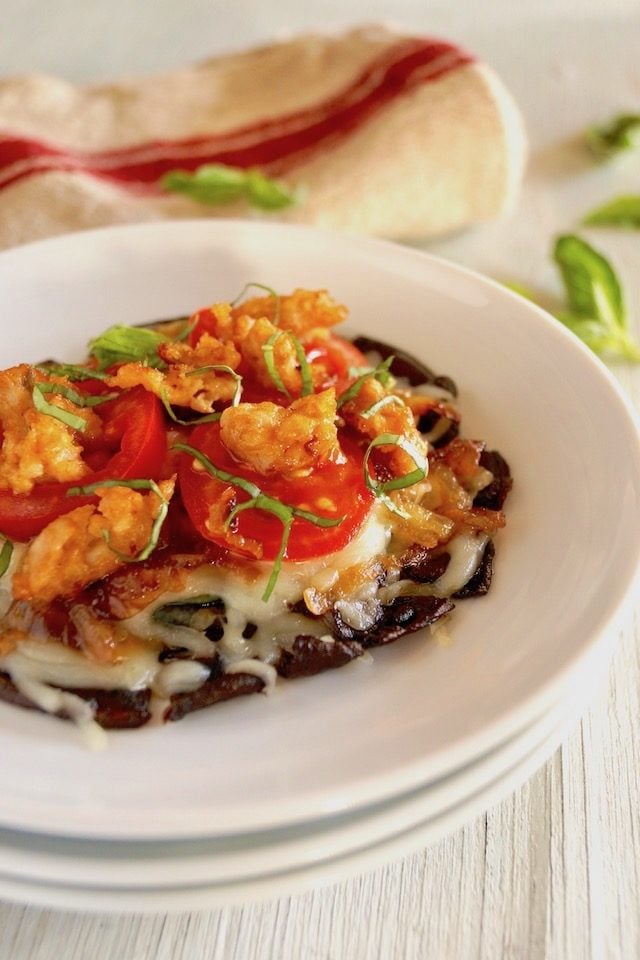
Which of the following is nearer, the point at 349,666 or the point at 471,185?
the point at 349,666

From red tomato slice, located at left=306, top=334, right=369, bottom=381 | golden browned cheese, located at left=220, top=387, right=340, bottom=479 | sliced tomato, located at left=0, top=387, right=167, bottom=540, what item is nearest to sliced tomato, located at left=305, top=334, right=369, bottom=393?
red tomato slice, located at left=306, top=334, right=369, bottom=381

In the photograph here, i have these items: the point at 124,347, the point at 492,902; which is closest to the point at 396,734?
the point at 492,902

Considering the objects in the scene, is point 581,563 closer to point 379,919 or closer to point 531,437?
point 531,437

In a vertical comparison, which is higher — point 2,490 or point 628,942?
point 2,490

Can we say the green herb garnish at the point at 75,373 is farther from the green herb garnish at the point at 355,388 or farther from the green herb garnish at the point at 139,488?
the green herb garnish at the point at 355,388

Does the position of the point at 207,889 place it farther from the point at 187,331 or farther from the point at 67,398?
the point at 187,331

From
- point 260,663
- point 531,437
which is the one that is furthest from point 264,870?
point 531,437
